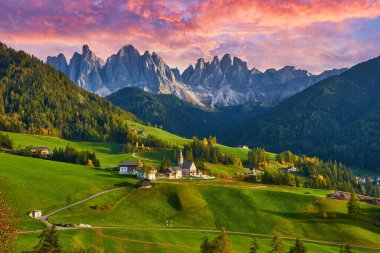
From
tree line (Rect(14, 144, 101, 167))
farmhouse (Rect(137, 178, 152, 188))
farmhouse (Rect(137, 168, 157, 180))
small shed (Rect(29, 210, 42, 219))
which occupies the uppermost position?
tree line (Rect(14, 144, 101, 167))

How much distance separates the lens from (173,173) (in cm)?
16088

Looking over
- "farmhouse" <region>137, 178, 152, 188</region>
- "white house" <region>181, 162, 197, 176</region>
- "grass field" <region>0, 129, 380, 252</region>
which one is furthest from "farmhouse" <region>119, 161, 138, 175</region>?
"farmhouse" <region>137, 178, 152, 188</region>

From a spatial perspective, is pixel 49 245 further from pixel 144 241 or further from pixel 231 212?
pixel 231 212

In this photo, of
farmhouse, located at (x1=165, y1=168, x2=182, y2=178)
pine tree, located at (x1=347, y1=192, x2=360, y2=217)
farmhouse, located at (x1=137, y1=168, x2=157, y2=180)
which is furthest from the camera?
farmhouse, located at (x1=165, y1=168, x2=182, y2=178)

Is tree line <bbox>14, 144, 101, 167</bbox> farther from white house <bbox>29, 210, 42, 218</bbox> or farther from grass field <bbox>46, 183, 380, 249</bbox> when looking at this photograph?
white house <bbox>29, 210, 42, 218</bbox>

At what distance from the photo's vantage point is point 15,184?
395 feet

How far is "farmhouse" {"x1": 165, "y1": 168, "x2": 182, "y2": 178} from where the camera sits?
159625 mm

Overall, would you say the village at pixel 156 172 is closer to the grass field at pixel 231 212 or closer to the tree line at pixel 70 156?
the grass field at pixel 231 212

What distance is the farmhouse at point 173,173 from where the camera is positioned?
15962cm

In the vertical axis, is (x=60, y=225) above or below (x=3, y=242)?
below

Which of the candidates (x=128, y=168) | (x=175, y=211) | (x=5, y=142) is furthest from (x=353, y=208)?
(x=5, y=142)

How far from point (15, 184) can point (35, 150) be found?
76.7 metres

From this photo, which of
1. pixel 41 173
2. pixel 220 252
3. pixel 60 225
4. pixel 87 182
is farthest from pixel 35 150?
pixel 220 252

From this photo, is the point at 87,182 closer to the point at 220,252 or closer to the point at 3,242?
the point at 220,252
